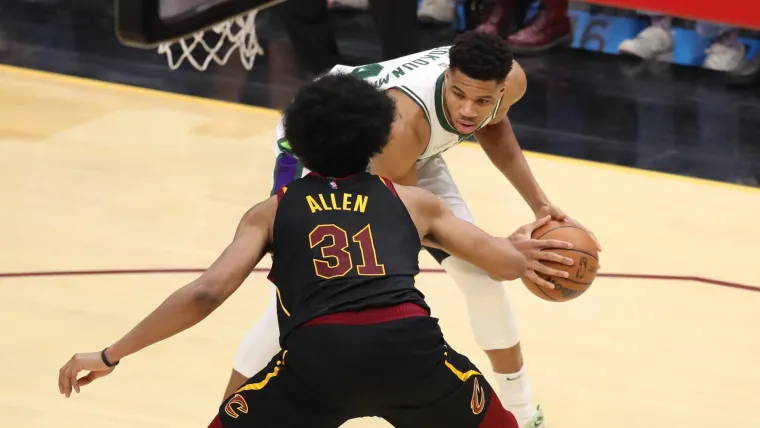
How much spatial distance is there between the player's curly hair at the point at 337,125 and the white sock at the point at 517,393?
1437 millimetres

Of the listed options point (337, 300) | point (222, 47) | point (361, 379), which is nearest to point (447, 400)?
point (361, 379)

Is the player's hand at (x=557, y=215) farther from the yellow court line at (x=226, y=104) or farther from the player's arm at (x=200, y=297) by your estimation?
the yellow court line at (x=226, y=104)

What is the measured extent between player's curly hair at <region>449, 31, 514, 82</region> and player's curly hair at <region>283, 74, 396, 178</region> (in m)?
0.76

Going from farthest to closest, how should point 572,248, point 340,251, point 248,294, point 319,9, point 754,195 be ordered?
point 319,9
point 754,195
point 248,294
point 572,248
point 340,251

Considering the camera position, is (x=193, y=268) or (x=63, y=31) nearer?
(x=193, y=268)

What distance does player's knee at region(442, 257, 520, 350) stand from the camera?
4.16 m

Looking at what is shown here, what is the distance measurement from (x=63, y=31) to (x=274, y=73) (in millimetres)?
1937

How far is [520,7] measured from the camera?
965cm

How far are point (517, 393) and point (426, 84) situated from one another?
1.14 m

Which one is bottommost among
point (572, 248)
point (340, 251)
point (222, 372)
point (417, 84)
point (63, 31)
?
point (63, 31)

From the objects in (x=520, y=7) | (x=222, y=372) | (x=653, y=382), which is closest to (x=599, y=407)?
(x=653, y=382)

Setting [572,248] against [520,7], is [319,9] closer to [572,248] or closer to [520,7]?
[520,7]

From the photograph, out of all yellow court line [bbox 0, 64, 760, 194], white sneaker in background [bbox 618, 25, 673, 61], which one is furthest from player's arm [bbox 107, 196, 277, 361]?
white sneaker in background [bbox 618, 25, 673, 61]

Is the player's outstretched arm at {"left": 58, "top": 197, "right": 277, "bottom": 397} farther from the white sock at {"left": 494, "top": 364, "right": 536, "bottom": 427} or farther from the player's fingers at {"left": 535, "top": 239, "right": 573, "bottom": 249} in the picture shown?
the white sock at {"left": 494, "top": 364, "right": 536, "bottom": 427}
